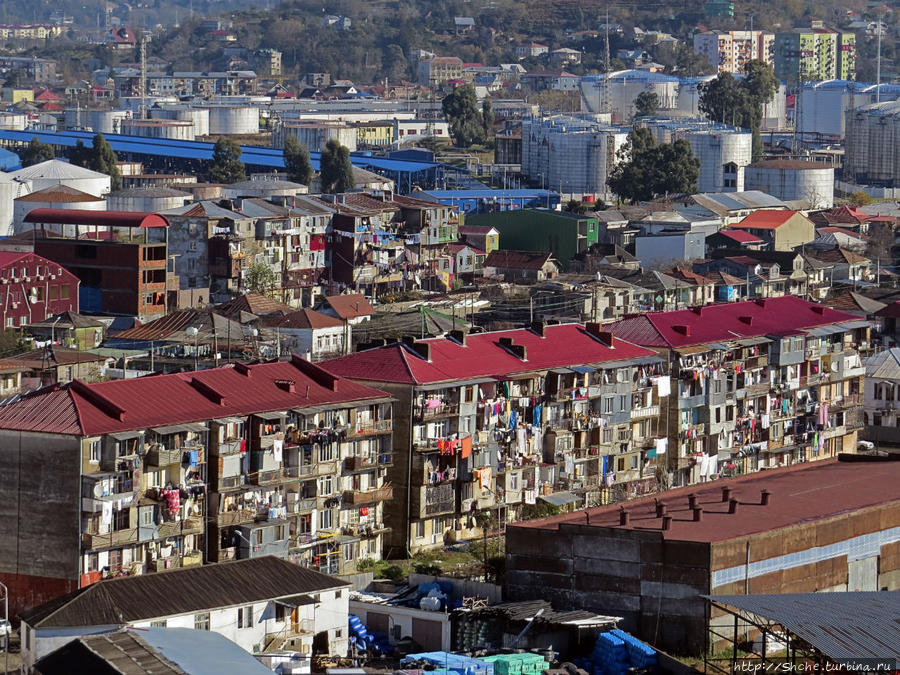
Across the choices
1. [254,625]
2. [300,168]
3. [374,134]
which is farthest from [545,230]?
[254,625]

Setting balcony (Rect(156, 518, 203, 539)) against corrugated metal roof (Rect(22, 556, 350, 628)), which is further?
balcony (Rect(156, 518, 203, 539))

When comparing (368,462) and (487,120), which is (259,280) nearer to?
(368,462)

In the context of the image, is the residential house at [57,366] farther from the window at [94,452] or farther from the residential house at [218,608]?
the residential house at [218,608]

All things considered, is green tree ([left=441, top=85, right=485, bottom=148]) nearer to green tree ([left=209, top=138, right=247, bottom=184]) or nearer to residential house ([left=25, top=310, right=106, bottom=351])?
green tree ([left=209, top=138, right=247, bottom=184])

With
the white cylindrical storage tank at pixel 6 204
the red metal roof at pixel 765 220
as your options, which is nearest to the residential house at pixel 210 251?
the white cylindrical storage tank at pixel 6 204

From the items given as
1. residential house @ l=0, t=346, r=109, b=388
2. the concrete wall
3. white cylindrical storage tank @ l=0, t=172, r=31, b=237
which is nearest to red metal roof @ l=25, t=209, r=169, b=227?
white cylindrical storage tank @ l=0, t=172, r=31, b=237
